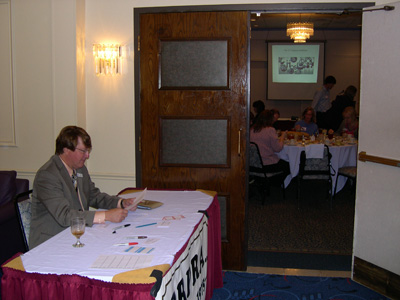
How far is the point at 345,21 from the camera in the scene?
37.2ft

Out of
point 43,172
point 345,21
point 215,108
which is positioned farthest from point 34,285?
point 345,21

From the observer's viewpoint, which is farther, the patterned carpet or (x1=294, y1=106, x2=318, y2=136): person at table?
(x1=294, y1=106, x2=318, y2=136): person at table

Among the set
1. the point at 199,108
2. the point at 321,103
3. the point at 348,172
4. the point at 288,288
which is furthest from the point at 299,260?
the point at 321,103

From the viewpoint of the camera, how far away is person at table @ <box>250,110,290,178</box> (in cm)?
641

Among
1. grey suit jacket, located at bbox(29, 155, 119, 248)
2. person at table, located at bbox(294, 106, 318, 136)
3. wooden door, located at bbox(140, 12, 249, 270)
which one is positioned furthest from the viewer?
person at table, located at bbox(294, 106, 318, 136)

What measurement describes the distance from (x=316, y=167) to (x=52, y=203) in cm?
440

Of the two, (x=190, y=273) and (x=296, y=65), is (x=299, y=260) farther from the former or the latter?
(x=296, y=65)

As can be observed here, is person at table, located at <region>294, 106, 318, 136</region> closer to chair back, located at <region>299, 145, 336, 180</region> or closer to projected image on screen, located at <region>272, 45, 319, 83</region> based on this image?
chair back, located at <region>299, 145, 336, 180</region>

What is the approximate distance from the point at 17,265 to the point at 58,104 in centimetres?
258

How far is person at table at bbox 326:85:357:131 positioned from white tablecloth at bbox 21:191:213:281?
676cm

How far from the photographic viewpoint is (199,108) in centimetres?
410

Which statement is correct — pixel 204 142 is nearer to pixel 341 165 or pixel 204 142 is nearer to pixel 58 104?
pixel 58 104

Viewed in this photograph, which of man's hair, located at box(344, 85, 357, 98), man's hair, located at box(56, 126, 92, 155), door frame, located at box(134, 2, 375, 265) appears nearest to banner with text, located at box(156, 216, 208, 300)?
man's hair, located at box(56, 126, 92, 155)

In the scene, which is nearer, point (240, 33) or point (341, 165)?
point (240, 33)
